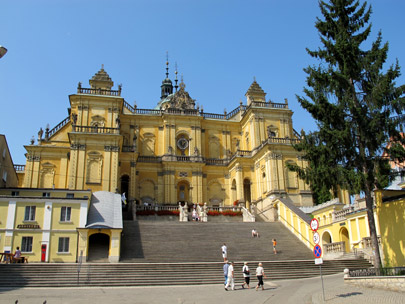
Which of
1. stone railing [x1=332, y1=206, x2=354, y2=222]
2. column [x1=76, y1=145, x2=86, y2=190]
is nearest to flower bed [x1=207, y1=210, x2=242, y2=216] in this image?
column [x1=76, y1=145, x2=86, y2=190]

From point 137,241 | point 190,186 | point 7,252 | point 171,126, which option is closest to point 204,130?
point 171,126

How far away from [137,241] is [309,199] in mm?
20967

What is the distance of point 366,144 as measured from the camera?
2102cm

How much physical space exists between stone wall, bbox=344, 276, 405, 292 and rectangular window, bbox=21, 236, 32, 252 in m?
20.1

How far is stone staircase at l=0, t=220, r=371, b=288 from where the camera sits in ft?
72.1

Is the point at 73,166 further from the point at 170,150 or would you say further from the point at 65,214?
the point at 65,214

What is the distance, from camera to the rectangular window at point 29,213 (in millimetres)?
27891

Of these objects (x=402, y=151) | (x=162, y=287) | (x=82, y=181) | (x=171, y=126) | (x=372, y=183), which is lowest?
(x=162, y=287)

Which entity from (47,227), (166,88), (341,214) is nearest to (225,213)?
(341,214)

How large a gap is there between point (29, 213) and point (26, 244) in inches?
81.7

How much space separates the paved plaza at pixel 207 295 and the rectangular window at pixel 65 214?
8.66 m

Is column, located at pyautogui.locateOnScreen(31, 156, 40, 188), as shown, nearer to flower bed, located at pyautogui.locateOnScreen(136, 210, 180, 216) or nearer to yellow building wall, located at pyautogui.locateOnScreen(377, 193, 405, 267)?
flower bed, located at pyautogui.locateOnScreen(136, 210, 180, 216)

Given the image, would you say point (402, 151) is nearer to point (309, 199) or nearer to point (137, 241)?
point (137, 241)

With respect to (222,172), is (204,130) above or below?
above
